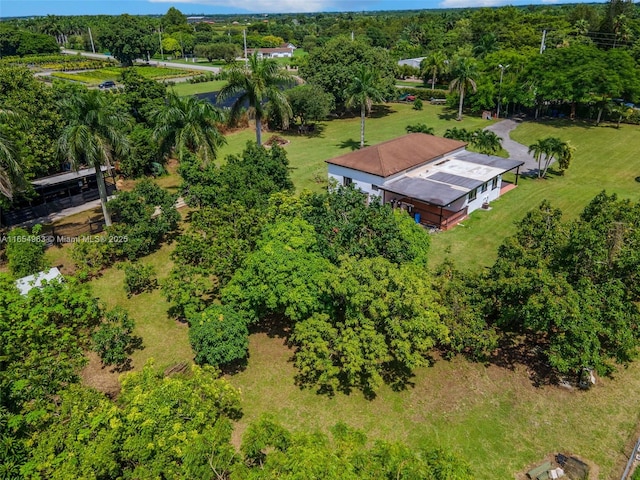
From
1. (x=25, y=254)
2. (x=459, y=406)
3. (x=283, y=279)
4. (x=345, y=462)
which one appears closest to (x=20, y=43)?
(x=25, y=254)

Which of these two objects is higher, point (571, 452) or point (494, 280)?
point (494, 280)

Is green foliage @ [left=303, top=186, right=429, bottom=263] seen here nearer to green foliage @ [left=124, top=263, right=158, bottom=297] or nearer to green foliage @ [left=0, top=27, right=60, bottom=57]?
green foliage @ [left=124, top=263, right=158, bottom=297]

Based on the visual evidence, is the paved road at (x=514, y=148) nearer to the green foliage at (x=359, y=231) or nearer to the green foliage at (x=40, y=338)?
the green foliage at (x=359, y=231)

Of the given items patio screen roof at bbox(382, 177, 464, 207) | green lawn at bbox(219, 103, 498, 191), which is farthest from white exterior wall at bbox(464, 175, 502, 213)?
green lawn at bbox(219, 103, 498, 191)

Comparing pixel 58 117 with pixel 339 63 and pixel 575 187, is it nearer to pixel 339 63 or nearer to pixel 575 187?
pixel 339 63

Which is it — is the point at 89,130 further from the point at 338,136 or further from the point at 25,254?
the point at 338,136

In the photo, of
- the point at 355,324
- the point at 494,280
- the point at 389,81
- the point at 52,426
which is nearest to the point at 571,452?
the point at 494,280

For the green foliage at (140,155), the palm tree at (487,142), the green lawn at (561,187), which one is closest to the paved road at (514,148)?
the green lawn at (561,187)
